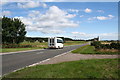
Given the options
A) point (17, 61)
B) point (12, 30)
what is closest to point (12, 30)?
point (12, 30)

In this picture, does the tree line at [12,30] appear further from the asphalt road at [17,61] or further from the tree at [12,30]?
the asphalt road at [17,61]

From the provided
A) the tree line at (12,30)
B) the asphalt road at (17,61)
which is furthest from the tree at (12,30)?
the asphalt road at (17,61)

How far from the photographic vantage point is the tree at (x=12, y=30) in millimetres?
46203

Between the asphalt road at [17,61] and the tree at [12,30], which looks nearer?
the asphalt road at [17,61]

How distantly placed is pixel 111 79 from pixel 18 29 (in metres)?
45.3

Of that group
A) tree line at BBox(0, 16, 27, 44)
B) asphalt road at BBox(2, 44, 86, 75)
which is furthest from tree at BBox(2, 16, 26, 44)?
asphalt road at BBox(2, 44, 86, 75)

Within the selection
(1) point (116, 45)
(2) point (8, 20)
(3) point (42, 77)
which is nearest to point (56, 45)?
(1) point (116, 45)

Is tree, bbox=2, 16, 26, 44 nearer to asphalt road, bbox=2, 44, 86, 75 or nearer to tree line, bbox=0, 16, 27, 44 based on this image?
tree line, bbox=0, 16, 27, 44

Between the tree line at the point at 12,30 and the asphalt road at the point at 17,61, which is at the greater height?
the tree line at the point at 12,30

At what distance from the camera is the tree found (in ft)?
152

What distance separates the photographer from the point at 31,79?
6.35m

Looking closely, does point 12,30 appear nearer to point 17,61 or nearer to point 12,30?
point 12,30

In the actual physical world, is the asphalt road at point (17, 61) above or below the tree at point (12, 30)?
below

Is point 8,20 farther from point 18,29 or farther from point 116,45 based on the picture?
point 116,45
